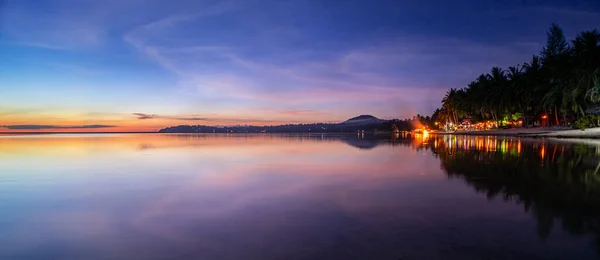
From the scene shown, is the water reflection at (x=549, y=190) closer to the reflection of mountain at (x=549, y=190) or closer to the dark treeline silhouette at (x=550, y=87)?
the reflection of mountain at (x=549, y=190)

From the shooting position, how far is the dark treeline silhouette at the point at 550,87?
44469mm

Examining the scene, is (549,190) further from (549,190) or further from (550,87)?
(550,87)

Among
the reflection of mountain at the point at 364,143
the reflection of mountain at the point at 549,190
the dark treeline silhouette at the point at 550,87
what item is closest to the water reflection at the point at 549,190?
the reflection of mountain at the point at 549,190

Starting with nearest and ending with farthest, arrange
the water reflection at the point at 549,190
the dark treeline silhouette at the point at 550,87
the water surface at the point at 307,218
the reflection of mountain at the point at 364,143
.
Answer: the water surface at the point at 307,218, the water reflection at the point at 549,190, the reflection of mountain at the point at 364,143, the dark treeline silhouette at the point at 550,87

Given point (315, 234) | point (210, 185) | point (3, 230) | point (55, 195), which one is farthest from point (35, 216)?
point (315, 234)

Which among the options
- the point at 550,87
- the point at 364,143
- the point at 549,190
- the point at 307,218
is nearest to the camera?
the point at 307,218

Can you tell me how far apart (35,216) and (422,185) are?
8.63 metres

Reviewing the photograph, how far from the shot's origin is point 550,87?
167 ft

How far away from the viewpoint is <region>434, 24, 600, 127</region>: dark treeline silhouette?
4447 centimetres

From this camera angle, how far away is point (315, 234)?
533 centimetres

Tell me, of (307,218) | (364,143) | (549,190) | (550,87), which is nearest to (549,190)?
(549,190)

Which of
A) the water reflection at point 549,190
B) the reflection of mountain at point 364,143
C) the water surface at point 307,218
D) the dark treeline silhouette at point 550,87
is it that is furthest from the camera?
the dark treeline silhouette at point 550,87

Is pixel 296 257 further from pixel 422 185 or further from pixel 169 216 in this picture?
pixel 422 185

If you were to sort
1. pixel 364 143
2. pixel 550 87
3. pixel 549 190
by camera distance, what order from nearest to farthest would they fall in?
1. pixel 549 190
2. pixel 364 143
3. pixel 550 87
